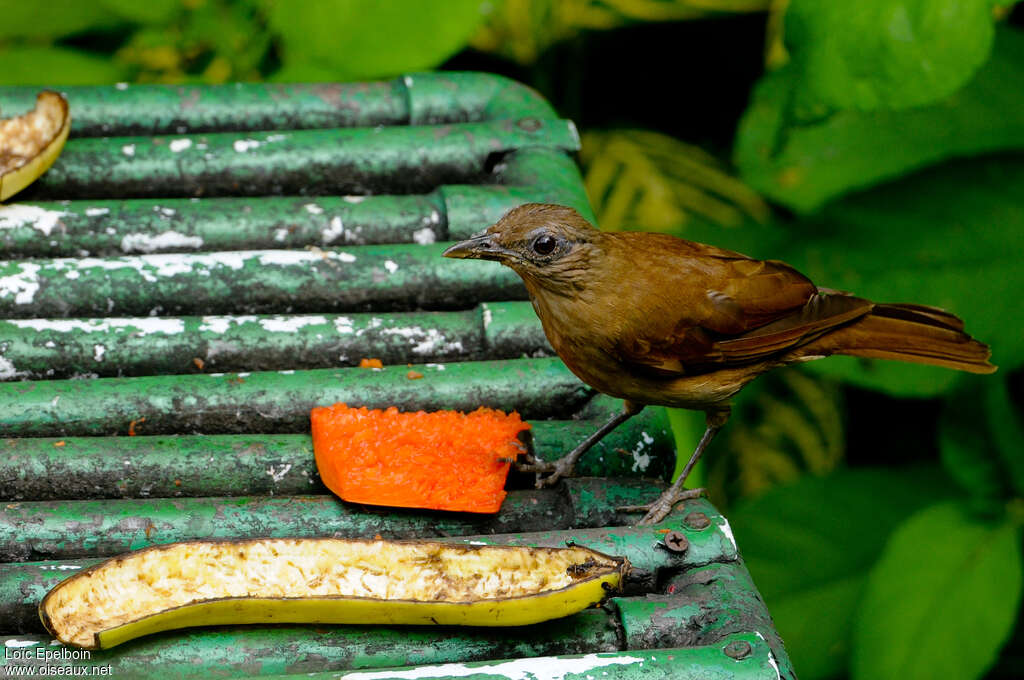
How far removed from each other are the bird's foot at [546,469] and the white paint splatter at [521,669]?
0.58m

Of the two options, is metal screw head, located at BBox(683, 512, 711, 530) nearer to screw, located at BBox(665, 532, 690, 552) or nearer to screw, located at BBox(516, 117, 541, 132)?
screw, located at BBox(665, 532, 690, 552)

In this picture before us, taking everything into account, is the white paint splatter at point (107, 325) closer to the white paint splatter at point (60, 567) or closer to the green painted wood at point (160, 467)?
the green painted wood at point (160, 467)

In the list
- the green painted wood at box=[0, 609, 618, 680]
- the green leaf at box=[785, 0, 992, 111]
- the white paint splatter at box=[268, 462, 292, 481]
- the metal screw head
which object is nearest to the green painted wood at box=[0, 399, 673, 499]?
the white paint splatter at box=[268, 462, 292, 481]

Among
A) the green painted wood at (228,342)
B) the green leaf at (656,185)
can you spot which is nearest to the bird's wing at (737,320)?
the green painted wood at (228,342)

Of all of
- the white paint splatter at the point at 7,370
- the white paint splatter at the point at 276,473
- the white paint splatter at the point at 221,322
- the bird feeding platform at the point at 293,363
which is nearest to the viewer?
the bird feeding platform at the point at 293,363

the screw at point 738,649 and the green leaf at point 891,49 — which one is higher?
the green leaf at point 891,49

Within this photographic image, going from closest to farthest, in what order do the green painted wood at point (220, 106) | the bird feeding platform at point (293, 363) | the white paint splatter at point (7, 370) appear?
the bird feeding platform at point (293, 363)
the white paint splatter at point (7, 370)
the green painted wood at point (220, 106)

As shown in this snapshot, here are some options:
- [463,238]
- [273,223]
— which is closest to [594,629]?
[463,238]

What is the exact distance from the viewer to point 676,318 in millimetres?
2518

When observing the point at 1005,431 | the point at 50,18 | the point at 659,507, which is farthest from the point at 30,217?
the point at 1005,431

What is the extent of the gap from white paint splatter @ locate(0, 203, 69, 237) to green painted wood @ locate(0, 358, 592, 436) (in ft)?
1.69

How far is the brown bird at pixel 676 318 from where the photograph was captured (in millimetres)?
2443

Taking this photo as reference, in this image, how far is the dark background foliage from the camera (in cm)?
289

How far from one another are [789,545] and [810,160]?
4.44ft
